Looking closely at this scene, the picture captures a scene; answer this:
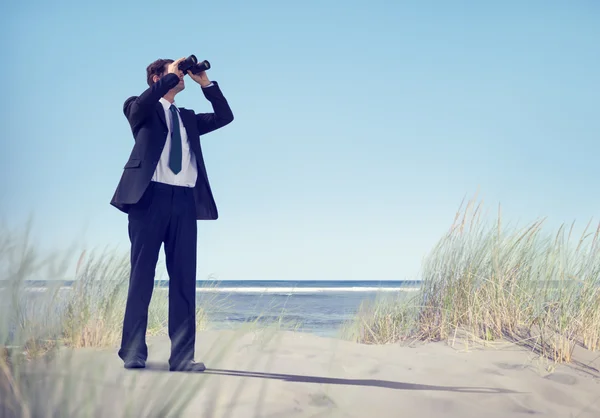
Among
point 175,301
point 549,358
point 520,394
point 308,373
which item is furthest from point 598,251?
point 175,301

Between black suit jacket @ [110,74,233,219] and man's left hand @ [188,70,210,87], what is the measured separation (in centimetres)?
4

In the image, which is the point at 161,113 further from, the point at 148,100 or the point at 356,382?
the point at 356,382

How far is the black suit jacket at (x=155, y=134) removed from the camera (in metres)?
3.32

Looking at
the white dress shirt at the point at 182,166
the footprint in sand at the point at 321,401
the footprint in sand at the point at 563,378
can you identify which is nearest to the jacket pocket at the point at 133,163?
the white dress shirt at the point at 182,166

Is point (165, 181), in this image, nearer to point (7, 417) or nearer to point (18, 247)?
point (18, 247)

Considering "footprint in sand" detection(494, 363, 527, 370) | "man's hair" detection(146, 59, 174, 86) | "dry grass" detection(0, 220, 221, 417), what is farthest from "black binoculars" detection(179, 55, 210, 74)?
A: "footprint in sand" detection(494, 363, 527, 370)

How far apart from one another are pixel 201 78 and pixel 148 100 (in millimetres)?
415

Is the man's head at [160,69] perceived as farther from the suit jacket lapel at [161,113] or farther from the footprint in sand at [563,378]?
the footprint in sand at [563,378]

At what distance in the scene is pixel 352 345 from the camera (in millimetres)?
4262

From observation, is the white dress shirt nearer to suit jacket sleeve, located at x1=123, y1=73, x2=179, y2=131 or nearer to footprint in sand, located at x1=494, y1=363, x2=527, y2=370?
suit jacket sleeve, located at x1=123, y1=73, x2=179, y2=131

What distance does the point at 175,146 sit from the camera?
351 cm

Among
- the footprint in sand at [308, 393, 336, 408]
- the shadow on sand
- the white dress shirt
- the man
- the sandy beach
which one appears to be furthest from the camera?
the white dress shirt

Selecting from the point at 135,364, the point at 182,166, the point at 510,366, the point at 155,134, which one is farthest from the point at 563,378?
the point at 155,134

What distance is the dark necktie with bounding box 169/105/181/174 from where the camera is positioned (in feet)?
11.4
